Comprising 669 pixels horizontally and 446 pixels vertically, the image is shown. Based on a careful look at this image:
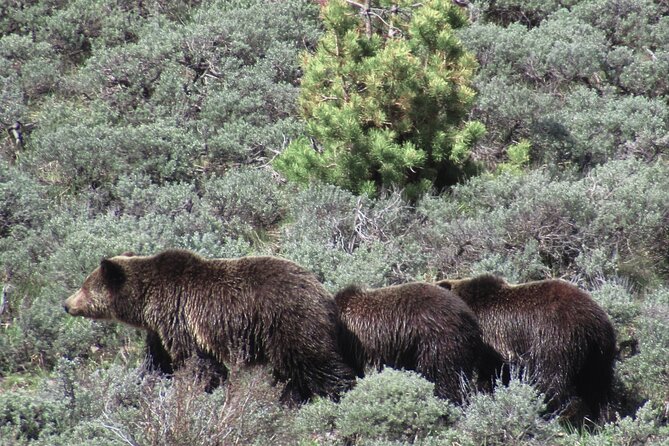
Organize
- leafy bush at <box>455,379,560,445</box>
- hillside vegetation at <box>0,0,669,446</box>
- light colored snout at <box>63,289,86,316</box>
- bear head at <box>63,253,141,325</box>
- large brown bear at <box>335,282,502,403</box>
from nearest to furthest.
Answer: leafy bush at <box>455,379,560,445</box> → hillside vegetation at <box>0,0,669,446</box> → large brown bear at <box>335,282,502,403</box> → bear head at <box>63,253,141,325</box> → light colored snout at <box>63,289,86,316</box>

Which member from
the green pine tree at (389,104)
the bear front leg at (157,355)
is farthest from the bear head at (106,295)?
the green pine tree at (389,104)

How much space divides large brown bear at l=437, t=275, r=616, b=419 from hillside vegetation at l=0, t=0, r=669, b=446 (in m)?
0.34

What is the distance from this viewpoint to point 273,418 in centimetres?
679

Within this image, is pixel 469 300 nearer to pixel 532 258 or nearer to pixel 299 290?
pixel 299 290

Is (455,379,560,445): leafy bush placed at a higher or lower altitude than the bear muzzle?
higher

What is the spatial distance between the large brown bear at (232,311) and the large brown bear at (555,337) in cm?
131

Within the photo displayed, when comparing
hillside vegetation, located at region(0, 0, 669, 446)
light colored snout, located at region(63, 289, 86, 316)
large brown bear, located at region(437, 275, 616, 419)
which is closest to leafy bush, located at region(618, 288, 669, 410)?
hillside vegetation, located at region(0, 0, 669, 446)

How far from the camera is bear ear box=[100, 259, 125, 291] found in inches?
320

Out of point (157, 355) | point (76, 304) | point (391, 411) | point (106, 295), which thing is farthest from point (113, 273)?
point (391, 411)

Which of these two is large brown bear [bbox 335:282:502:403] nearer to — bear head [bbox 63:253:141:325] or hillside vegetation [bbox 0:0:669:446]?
hillside vegetation [bbox 0:0:669:446]

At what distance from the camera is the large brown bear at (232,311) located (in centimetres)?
741

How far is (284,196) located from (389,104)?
1.70m

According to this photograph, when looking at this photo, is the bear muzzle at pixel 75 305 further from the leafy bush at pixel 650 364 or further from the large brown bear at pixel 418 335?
the leafy bush at pixel 650 364

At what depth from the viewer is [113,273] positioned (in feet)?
26.8
